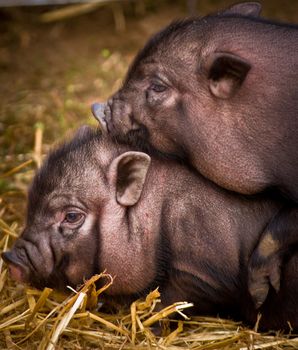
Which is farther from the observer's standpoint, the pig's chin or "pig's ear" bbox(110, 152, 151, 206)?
Result: the pig's chin

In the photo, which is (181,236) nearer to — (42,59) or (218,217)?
(218,217)

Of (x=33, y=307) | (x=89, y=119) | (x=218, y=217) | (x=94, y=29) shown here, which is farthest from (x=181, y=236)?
(x=94, y=29)

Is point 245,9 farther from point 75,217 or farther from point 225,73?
point 75,217

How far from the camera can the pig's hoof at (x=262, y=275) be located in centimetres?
388

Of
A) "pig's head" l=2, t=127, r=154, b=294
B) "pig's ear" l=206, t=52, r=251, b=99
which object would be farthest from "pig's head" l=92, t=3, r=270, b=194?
"pig's head" l=2, t=127, r=154, b=294

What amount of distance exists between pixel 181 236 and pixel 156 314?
→ 41cm

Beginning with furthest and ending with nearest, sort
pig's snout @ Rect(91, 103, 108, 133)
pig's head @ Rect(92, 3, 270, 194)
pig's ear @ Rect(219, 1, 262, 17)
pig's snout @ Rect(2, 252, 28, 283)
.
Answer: pig's ear @ Rect(219, 1, 262, 17)
pig's snout @ Rect(91, 103, 108, 133)
pig's snout @ Rect(2, 252, 28, 283)
pig's head @ Rect(92, 3, 270, 194)

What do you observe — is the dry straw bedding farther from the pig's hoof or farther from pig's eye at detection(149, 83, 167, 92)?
pig's eye at detection(149, 83, 167, 92)

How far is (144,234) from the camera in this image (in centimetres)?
405

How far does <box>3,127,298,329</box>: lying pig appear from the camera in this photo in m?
4.02

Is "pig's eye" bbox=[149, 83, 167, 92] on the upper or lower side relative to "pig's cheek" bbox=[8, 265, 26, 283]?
upper

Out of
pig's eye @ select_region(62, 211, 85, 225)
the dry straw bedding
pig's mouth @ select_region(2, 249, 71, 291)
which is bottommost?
the dry straw bedding

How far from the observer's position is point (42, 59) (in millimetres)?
7918

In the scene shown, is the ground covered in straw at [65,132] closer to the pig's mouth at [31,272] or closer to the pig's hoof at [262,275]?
the pig's mouth at [31,272]
